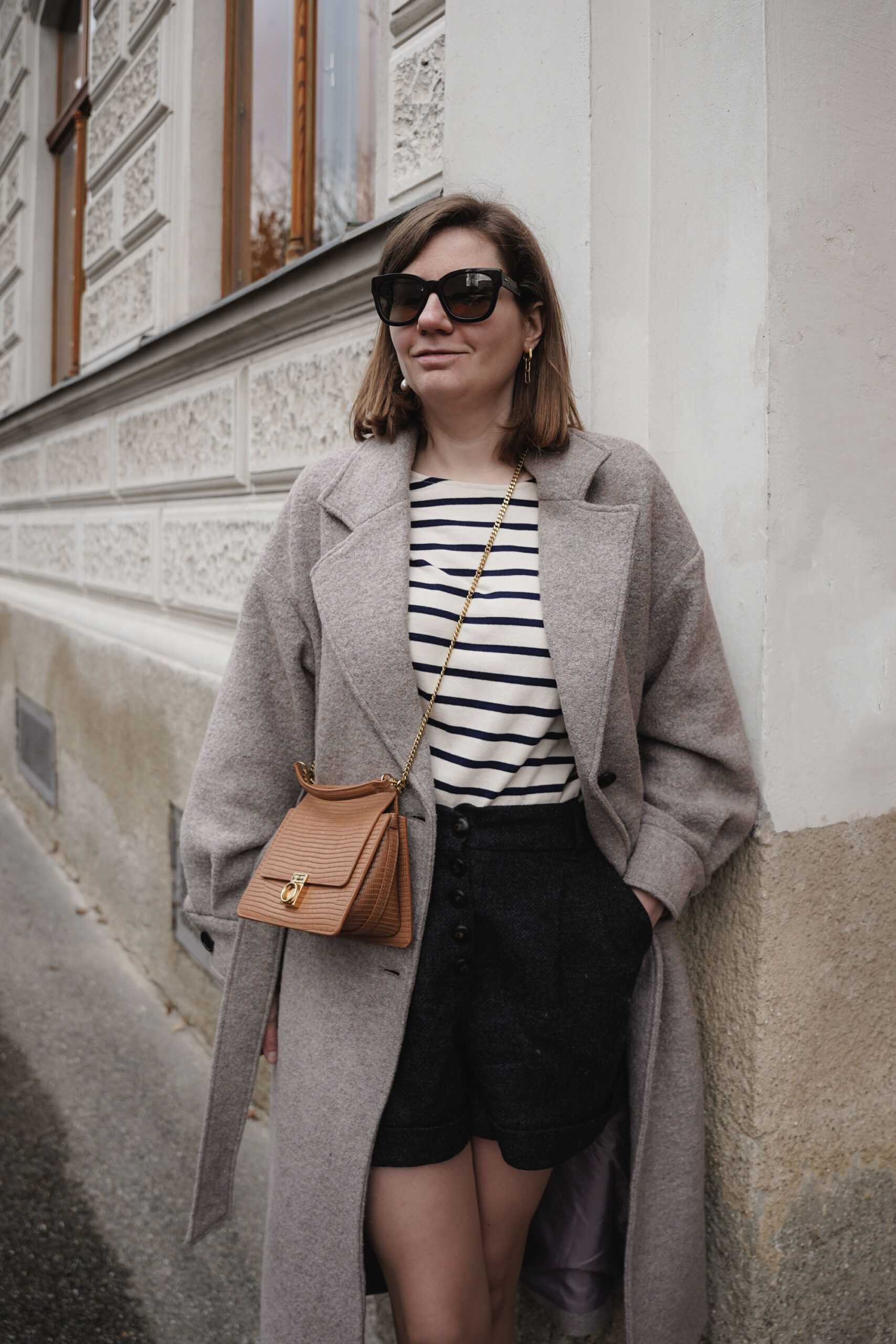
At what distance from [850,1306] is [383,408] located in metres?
1.86

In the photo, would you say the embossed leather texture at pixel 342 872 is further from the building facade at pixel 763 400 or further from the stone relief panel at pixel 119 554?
the stone relief panel at pixel 119 554

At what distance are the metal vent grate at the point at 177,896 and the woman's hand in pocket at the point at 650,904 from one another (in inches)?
89.2

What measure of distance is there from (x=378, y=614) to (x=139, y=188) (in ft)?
11.8

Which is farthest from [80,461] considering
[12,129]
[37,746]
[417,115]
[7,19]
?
[7,19]

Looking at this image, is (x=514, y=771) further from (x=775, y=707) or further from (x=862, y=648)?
(x=862, y=648)

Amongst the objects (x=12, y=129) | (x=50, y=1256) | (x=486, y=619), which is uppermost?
(x=12, y=129)

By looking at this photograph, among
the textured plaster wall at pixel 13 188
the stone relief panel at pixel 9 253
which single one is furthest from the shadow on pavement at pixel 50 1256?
the stone relief panel at pixel 9 253

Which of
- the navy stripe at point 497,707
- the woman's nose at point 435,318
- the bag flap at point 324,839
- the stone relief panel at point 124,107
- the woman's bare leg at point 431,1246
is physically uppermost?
the stone relief panel at point 124,107

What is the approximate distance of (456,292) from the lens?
63.6 inches

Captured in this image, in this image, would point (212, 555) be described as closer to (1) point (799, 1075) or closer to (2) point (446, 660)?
(2) point (446, 660)

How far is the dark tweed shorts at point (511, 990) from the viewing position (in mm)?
1567

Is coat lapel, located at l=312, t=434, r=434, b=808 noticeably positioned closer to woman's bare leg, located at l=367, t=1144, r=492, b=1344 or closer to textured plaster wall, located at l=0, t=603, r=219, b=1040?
woman's bare leg, located at l=367, t=1144, r=492, b=1344

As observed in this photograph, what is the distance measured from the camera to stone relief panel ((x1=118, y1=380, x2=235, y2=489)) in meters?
3.58

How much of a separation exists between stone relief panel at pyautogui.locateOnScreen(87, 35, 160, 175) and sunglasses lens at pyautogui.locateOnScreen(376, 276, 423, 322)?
3083 mm
